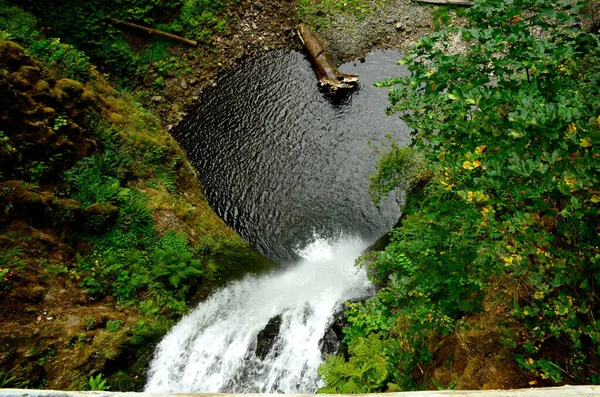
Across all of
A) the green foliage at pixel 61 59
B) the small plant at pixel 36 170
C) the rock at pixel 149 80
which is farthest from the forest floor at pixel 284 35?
the small plant at pixel 36 170

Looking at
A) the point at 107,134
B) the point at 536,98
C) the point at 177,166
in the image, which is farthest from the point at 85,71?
the point at 536,98

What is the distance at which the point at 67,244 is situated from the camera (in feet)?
27.0

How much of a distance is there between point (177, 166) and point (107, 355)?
609cm

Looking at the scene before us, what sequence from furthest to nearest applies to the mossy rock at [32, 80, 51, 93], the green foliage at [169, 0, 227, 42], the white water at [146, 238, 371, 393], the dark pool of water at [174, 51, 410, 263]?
the green foliage at [169, 0, 227, 42], the dark pool of water at [174, 51, 410, 263], the mossy rock at [32, 80, 51, 93], the white water at [146, 238, 371, 393]

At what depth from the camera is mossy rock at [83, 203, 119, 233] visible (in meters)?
8.55

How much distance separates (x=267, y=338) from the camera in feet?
26.7

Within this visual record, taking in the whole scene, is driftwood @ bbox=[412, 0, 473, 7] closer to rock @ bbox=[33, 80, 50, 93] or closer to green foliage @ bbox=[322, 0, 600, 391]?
green foliage @ bbox=[322, 0, 600, 391]

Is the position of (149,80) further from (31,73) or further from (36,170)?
(36,170)

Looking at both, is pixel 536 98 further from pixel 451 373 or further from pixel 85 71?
pixel 85 71

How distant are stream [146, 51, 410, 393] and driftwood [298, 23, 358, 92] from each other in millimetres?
458

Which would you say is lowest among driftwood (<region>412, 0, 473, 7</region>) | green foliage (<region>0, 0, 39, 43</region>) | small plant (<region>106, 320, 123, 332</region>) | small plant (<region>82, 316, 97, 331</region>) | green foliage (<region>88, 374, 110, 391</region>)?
driftwood (<region>412, 0, 473, 7</region>)

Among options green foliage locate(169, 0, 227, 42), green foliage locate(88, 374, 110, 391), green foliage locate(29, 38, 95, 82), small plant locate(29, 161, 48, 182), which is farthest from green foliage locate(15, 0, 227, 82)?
green foliage locate(88, 374, 110, 391)

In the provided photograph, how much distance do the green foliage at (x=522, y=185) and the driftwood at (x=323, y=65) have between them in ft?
33.8

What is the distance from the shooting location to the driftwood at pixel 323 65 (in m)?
14.8
